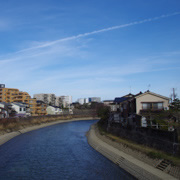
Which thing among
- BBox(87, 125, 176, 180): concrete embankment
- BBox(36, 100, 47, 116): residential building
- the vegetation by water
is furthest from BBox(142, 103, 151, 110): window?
BBox(36, 100, 47, 116): residential building

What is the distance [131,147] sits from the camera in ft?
74.6

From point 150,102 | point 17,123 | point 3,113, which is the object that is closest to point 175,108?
point 150,102

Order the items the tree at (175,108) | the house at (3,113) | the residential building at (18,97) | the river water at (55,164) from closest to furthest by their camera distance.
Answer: the river water at (55,164)
the tree at (175,108)
the house at (3,113)
the residential building at (18,97)

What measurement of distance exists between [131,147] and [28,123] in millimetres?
39585

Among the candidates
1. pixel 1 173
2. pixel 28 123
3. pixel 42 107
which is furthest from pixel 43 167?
pixel 42 107

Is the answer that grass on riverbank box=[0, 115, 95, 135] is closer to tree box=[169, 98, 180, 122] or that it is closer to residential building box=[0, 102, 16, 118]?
residential building box=[0, 102, 16, 118]

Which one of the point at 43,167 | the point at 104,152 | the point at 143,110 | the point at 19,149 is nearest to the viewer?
the point at 43,167

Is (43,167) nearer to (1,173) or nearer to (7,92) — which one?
(1,173)

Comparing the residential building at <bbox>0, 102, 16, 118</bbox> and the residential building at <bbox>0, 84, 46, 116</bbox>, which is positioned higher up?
the residential building at <bbox>0, 84, 46, 116</bbox>

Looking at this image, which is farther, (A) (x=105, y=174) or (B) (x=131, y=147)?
(B) (x=131, y=147)

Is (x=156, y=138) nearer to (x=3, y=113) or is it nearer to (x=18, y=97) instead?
(x=3, y=113)

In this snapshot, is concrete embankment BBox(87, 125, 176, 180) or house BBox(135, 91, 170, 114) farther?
house BBox(135, 91, 170, 114)

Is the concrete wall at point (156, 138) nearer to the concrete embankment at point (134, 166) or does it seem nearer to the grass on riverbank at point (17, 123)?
the concrete embankment at point (134, 166)

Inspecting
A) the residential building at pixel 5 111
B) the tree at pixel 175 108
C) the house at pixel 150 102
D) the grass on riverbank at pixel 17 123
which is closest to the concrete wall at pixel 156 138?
the tree at pixel 175 108
